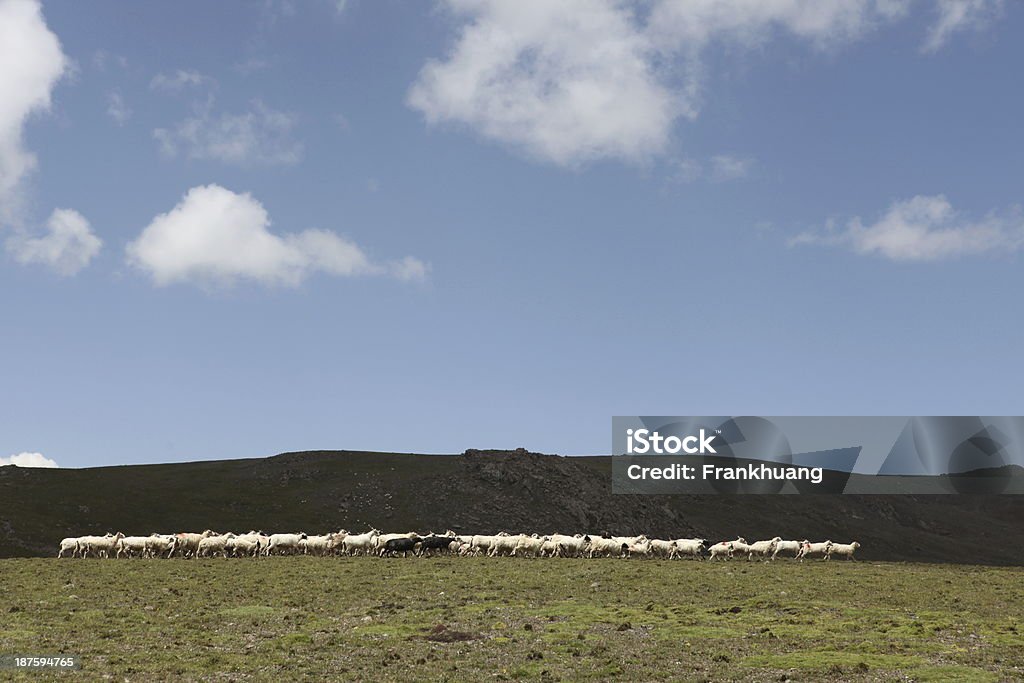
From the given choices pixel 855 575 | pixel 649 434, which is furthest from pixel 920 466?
pixel 855 575

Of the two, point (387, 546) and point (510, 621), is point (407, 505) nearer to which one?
point (387, 546)

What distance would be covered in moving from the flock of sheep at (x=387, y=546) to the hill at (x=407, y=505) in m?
19.1

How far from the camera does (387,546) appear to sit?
54.1 m

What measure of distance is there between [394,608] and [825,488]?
12420 centimetres

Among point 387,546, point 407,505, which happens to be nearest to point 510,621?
point 387,546

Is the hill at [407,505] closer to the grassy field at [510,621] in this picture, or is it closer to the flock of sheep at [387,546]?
the flock of sheep at [387,546]

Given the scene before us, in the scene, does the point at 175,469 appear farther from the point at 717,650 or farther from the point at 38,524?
the point at 717,650

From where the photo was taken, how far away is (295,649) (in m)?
27.2

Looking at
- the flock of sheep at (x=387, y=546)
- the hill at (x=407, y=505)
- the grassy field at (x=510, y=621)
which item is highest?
the hill at (x=407, y=505)

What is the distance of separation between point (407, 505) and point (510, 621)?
2631 inches

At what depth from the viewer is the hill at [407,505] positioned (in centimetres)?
8656

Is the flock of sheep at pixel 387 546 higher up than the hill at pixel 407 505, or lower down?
lower down

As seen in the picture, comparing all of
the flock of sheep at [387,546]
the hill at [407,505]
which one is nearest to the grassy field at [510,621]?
the flock of sheep at [387,546]

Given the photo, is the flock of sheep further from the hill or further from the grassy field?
the hill
